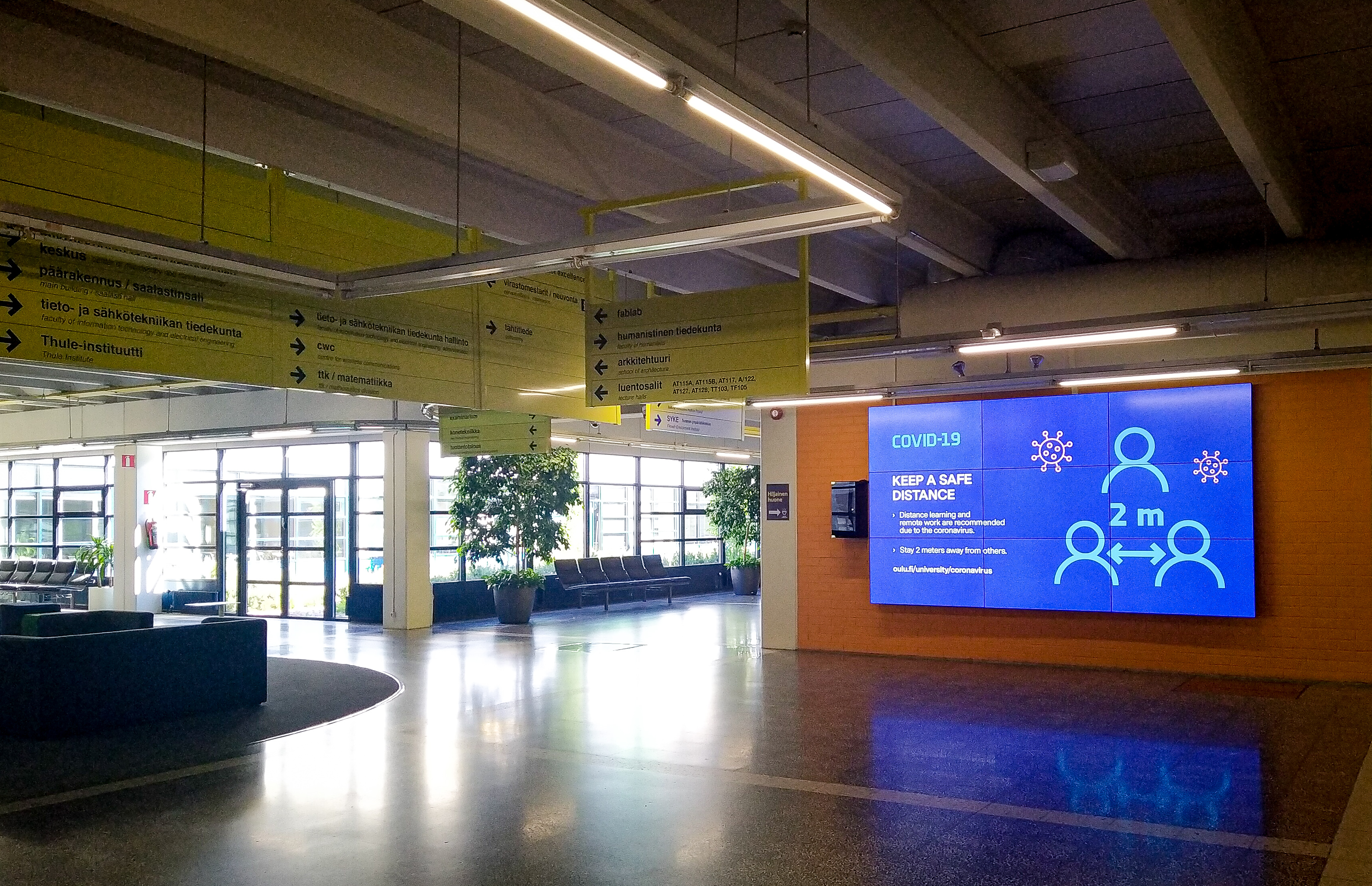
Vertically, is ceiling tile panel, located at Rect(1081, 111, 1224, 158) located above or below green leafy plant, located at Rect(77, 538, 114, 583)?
above

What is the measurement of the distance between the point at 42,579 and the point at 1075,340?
19108 mm

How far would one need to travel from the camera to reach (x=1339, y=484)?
33.1 ft

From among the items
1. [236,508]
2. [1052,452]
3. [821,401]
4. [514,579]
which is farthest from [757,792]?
[236,508]

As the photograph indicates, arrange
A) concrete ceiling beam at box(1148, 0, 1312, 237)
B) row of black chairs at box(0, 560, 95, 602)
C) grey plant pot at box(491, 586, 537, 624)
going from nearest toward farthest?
concrete ceiling beam at box(1148, 0, 1312, 237) → grey plant pot at box(491, 586, 537, 624) → row of black chairs at box(0, 560, 95, 602)

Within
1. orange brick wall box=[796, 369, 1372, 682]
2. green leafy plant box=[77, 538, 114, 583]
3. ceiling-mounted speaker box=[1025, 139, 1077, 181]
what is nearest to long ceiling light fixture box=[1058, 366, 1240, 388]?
orange brick wall box=[796, 369, 1372, 682]

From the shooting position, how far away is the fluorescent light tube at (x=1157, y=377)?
377 inches

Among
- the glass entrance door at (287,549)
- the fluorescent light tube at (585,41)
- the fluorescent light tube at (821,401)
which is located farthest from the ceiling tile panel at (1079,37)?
the glass entrance door at (287,549)

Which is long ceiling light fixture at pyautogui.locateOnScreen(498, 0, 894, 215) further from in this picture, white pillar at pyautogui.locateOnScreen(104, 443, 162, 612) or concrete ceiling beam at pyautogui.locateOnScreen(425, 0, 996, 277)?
white pillar at pyautogui.locateOnScreen(104, 443, 162, 612)

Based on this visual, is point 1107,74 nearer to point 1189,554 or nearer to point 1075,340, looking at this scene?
point 1075,340

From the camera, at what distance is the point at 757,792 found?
626cm

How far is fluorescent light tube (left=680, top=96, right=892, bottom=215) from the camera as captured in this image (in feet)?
10.5

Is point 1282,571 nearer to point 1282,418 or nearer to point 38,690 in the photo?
point 1282,418

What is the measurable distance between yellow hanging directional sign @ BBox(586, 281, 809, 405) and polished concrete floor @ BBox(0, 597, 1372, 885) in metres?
2.33

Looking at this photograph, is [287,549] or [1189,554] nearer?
[1189,554]
